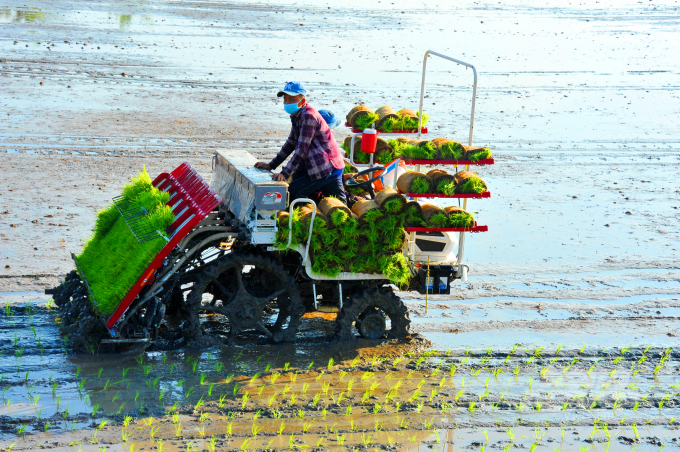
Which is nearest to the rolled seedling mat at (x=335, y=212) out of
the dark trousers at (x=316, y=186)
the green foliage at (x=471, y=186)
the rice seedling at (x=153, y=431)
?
the dark trousers at (x=316, y=186)

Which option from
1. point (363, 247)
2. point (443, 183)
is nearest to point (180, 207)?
point (363, 247)

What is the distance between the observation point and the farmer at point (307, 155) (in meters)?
7.59

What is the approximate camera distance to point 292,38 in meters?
26.9

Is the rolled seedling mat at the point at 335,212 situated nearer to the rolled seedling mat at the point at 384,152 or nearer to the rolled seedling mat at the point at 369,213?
the rolled seedling mat at the point at 369,213

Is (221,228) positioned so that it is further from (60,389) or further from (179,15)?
(179,15)

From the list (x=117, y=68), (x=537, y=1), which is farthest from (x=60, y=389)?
(x=537, y=1)

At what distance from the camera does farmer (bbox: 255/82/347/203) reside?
7.59 metres

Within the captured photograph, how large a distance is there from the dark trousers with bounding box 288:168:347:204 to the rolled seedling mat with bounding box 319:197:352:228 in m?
0.25

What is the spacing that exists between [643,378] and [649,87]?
17.8 m

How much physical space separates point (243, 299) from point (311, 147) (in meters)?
1.67

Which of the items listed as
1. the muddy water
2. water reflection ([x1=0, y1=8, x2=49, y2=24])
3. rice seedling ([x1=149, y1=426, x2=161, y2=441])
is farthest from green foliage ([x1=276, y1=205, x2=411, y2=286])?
water reflection ([x1=0, y1=8, x2=49, y2=24])

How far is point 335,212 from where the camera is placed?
740 centimetres

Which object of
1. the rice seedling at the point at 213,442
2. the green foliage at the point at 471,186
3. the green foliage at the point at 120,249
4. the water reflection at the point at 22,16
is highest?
the water reflection at the point at 22,16

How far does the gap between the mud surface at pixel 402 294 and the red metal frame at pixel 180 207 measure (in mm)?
701
